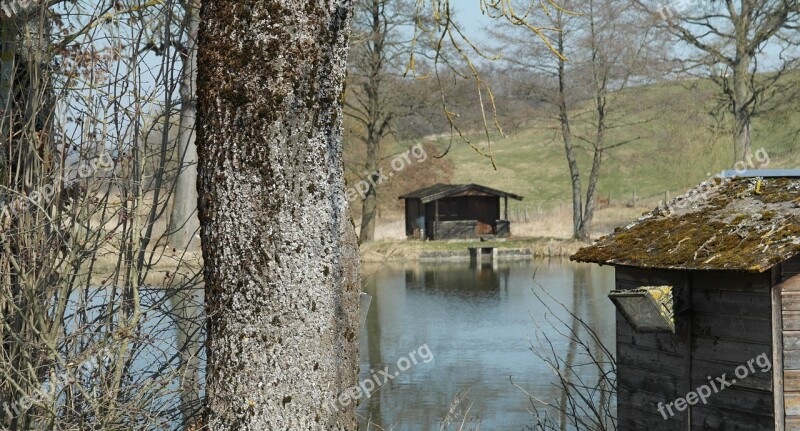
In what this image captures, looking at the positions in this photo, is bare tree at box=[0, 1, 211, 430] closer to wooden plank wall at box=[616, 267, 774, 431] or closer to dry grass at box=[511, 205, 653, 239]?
wooden plank wall at box=[616, 267, 774, 431]

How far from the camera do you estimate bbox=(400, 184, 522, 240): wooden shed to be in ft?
154

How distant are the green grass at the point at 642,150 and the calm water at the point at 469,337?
381cm

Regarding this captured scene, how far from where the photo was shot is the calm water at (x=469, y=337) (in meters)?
12.4

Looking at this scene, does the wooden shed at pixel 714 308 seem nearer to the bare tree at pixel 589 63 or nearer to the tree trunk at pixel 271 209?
the tree trunk at pixel 271 209

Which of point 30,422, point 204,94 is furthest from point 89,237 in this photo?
point 204,94

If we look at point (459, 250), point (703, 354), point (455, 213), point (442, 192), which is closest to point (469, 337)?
point (703, 354)

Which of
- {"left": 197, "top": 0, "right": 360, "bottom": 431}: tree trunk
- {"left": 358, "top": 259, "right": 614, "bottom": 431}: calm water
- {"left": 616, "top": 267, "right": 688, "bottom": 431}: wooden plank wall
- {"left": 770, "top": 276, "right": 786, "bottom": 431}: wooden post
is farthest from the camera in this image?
{"left": 358, "top": 259, "right": 614, "bottom": 431}: calm water

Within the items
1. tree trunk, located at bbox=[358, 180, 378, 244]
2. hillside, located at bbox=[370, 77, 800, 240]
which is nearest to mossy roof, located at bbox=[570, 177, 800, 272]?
hillside, located at bbox=[370, 77, 800, 240]

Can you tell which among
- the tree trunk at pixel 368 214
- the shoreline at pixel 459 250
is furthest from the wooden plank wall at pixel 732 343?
the tree trunk at pixel 368 214

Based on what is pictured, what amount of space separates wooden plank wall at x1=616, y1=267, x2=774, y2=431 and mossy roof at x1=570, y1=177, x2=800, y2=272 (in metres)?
0.19

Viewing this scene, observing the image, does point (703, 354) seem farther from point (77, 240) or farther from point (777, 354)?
point (77, 240)

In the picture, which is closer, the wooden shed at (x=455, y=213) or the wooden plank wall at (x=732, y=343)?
the wooden plank wall at (x=732, y=343)

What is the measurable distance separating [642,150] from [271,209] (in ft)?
178

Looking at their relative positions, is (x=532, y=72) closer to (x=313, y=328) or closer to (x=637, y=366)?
(x=637, y=366)
